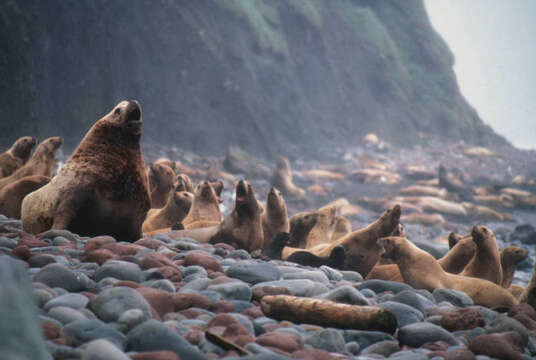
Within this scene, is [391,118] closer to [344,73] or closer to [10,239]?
[344,73]

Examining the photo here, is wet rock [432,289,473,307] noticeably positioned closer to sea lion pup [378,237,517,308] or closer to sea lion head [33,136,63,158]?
sea lion pup [378,237,517,308]

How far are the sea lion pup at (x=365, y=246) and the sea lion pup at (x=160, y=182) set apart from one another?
8.85 feet

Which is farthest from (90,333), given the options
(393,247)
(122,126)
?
(393,247)

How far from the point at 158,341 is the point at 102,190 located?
2.15m

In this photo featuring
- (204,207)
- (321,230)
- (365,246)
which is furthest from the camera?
(321,230)

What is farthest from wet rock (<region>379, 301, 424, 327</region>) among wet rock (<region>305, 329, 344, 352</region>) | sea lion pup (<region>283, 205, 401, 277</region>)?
sea lion pup (<region>283, 205, 401, 277</region>)

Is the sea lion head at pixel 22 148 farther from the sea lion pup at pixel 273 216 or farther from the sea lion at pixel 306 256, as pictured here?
the sea lion at pixel 306 256

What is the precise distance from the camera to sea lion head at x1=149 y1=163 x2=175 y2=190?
711 cm

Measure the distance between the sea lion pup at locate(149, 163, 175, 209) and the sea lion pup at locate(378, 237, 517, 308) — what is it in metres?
3.68

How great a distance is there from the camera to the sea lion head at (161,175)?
7.11 meters

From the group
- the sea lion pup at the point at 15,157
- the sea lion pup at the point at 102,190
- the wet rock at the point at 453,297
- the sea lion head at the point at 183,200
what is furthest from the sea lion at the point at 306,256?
the sea lion pup at the point at 15,157

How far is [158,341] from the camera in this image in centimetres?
188

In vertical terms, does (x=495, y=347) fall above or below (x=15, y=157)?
above

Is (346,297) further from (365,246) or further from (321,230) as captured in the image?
(321,230)
